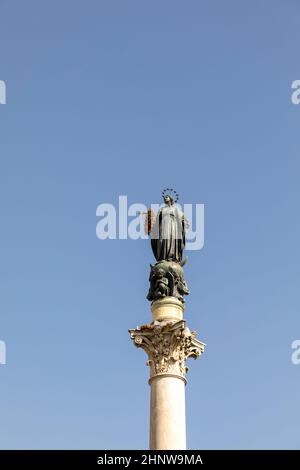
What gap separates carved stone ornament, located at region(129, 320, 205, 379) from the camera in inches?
1086

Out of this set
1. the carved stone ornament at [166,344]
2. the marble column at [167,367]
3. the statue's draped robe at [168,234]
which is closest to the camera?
the marble column at [167,367]

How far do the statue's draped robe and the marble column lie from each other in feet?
7.37

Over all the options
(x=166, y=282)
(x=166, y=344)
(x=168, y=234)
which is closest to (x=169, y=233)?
(x=168, y=234)

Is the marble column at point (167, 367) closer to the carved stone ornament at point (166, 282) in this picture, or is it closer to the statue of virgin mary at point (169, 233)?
the carved stone ornament at point (166, 282)

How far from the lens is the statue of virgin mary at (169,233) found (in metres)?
30.5

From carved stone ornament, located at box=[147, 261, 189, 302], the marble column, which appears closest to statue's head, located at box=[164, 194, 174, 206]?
carved stone ornament, located at box=[147, 261, 189, 302]

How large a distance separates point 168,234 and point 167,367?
5276 millimetres

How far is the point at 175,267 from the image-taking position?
30.0 m

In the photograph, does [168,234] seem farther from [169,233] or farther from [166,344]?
[166,344]

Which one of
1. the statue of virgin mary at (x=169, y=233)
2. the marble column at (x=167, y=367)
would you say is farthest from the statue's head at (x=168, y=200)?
the marble column at (x=167, y=367)
